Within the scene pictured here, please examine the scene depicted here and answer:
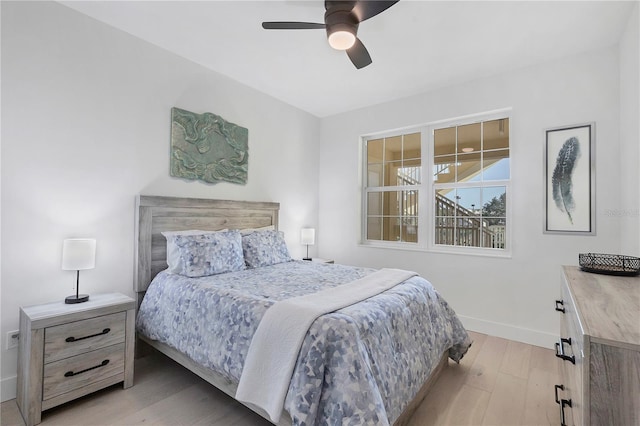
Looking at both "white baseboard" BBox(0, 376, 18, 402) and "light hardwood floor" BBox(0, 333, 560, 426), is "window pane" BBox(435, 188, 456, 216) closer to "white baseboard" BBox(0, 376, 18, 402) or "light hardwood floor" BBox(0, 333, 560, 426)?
"light hardwood floor" BBox(0, 333, 560, 426)

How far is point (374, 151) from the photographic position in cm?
431

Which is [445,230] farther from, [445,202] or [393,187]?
[393,187]

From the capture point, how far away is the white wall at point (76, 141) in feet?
6.63

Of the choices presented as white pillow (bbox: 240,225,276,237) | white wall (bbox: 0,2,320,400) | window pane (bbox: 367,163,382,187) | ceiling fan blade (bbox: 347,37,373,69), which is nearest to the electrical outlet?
white wall (bbox: 0,2,320,400)

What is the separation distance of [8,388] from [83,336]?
64cm

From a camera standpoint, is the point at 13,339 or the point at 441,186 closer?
the point at 13,339

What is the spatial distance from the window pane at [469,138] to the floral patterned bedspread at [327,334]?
1.91m

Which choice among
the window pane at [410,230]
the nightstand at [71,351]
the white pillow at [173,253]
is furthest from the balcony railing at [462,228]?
the nightstand at [71,351]

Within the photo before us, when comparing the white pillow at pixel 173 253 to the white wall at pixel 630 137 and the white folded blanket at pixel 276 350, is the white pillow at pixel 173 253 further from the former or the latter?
the white wall at pixel 630 137

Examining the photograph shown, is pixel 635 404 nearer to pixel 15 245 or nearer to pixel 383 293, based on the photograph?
pixel 383 293

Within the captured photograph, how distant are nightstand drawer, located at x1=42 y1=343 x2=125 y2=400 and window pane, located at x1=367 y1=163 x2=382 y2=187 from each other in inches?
133

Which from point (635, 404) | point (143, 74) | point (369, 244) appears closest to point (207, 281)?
point (143, 74)

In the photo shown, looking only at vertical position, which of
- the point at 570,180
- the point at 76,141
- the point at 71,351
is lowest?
the point at 71,351

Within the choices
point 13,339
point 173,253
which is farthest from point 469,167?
point 13,339
